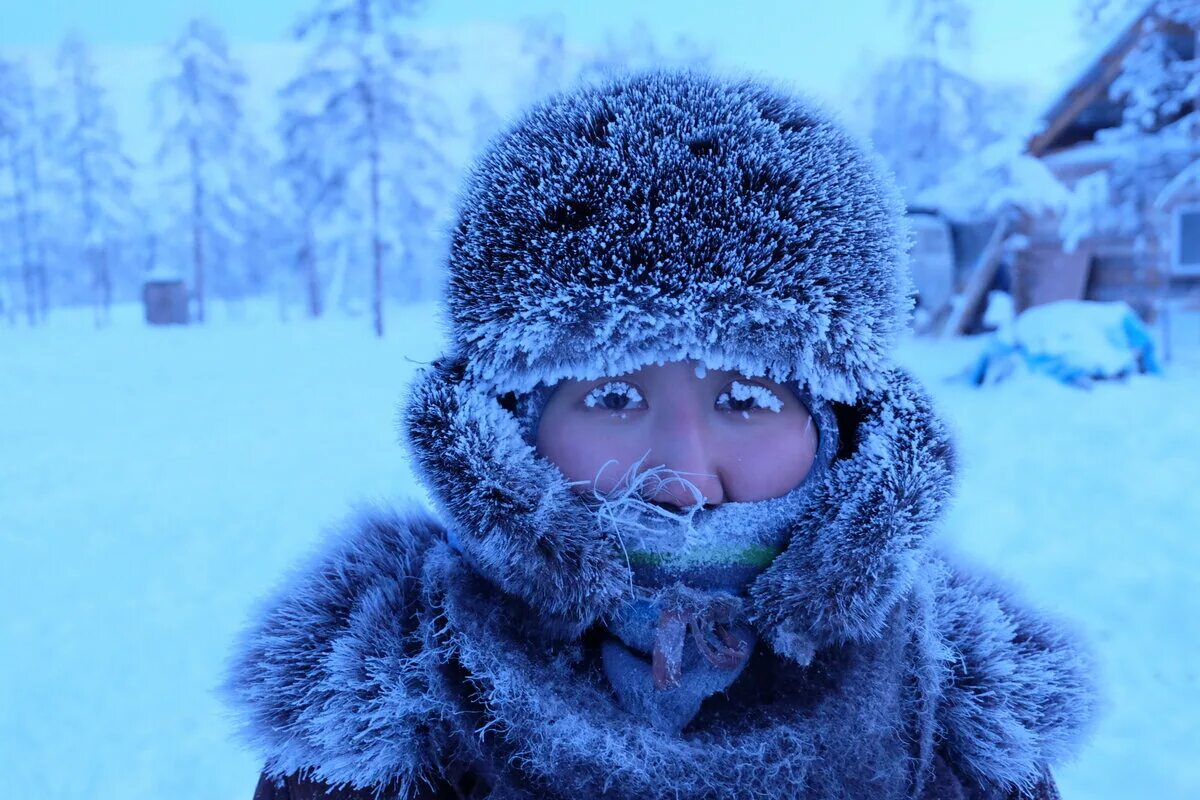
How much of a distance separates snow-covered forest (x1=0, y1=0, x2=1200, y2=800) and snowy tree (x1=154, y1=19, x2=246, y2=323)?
83 millimetres

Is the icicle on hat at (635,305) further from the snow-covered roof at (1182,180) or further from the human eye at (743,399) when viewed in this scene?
the snow-covered roof at (1182,180)

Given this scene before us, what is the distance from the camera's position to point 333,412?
32.6 ft

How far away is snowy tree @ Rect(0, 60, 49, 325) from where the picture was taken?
28.8 metres

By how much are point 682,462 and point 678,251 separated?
313mm

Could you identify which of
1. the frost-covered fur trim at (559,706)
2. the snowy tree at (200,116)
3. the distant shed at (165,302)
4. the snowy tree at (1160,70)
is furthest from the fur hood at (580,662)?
the snowy tree at (200,116)

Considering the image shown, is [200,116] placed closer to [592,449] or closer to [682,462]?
[592,449]

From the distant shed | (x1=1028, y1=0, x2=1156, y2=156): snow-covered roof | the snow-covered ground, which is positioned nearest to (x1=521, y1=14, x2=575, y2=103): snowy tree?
the distant shed

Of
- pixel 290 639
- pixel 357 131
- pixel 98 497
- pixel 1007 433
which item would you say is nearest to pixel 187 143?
pixel 357 131

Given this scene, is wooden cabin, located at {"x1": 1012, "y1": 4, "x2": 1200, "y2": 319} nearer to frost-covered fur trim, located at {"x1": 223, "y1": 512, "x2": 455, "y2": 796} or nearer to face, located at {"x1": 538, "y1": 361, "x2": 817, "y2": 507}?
face, located at {"x1": 538, "y1": 361, "x2": 817, "y2": 507}

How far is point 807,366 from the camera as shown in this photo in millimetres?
1180

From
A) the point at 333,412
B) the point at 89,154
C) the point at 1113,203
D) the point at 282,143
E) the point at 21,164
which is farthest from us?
the point at 21,164

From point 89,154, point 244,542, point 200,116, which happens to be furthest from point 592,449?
point 89,154

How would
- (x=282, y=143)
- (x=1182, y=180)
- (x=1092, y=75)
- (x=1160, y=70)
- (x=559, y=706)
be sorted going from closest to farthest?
(x=559, y=706) < (x=1182, y=180) < (x=1160, y=70) < (x=1092, y=75) < (x=282, y=143)

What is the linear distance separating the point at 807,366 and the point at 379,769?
34.4 inches
